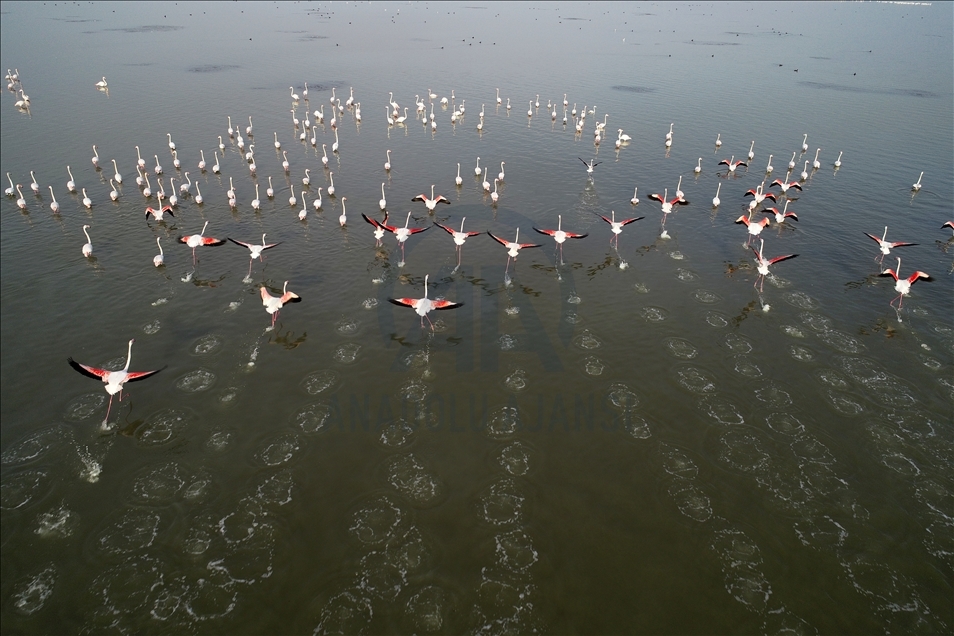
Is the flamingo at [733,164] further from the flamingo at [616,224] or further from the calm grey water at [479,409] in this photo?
the flamingo at [616,224]

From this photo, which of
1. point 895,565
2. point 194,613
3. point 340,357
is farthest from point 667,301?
point 194,613

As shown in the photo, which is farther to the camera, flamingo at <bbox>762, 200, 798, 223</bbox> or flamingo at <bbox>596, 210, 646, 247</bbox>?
flamingo at <bbox>762, 200, 798, 223</bbox>

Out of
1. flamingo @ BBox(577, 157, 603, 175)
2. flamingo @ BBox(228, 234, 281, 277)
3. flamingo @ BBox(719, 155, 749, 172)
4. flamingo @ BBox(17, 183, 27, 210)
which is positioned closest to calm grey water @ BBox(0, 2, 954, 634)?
flamingo @ BBox(17, 183, 27, 210)

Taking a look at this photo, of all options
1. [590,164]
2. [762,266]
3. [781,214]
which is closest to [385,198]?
[590,164]

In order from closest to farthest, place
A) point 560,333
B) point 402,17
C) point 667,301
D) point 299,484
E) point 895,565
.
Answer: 1. point 895,565
2. point 299,484
3. point 560,333
4. point 667,301
5. point 402,17

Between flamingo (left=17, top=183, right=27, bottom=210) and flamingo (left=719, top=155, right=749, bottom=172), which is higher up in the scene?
flamingo (left=719, top=155, right=749, bottom=172)

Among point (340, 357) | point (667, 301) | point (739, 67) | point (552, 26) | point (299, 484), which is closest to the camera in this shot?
point (299, 484)

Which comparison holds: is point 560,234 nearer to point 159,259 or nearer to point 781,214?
point 781,214

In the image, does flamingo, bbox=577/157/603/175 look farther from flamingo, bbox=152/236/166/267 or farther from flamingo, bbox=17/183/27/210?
flamingo, bbox=17/183/27/210

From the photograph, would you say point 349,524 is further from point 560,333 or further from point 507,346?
point 560,333
